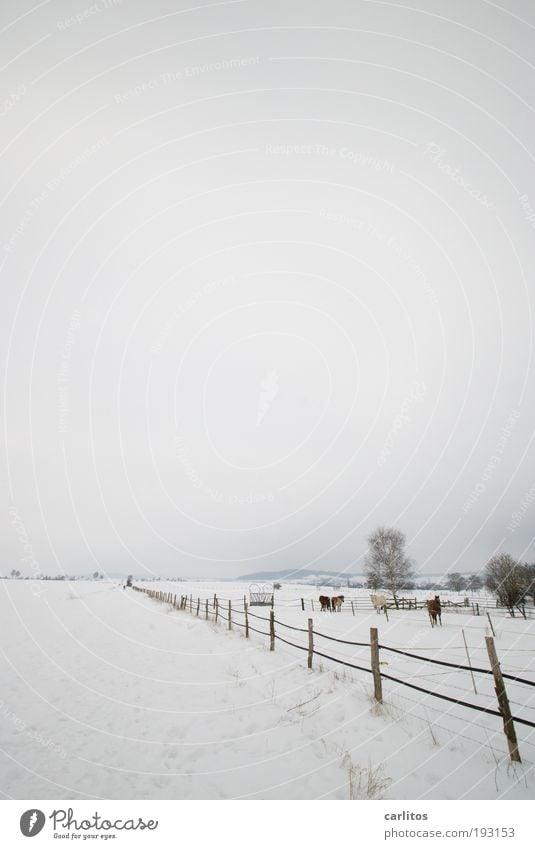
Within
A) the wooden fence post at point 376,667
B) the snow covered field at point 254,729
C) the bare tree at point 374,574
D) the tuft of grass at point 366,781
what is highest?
the wooden fence post at point 376,667

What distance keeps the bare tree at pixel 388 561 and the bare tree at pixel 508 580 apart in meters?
10.1

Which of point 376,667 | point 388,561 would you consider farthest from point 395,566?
point 376,667

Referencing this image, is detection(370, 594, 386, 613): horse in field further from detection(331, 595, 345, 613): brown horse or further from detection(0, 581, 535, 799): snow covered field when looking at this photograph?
detection(0, 581, 535, 799): snow covered field

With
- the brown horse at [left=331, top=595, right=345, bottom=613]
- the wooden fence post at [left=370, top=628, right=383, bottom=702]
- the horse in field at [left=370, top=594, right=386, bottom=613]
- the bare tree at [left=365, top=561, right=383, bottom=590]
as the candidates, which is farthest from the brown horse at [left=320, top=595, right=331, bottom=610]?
the wooden fence post at [left=370, top=628, right=383, bottom=702]

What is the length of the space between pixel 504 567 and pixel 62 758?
112 feet

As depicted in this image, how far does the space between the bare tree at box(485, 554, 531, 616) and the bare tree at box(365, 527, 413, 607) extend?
10085 mm

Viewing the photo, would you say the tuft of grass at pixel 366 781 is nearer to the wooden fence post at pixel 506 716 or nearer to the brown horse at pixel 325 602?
the wooden fence post at pixel 506 716

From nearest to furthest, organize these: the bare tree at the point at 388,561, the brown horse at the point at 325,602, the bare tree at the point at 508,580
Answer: the bare tree at the point at 508,580 → the brown horse at the point at 325,602 → the bare tree at the point at 388,561

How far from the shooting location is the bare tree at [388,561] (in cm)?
4038

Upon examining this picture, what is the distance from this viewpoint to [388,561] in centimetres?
4075

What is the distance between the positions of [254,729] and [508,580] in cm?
2955

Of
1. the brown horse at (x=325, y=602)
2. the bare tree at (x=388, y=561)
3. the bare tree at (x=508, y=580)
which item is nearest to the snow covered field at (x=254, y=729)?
the brown horse at (x=325, y=602)

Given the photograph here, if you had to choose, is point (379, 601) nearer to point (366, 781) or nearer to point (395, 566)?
point (395, 566)
